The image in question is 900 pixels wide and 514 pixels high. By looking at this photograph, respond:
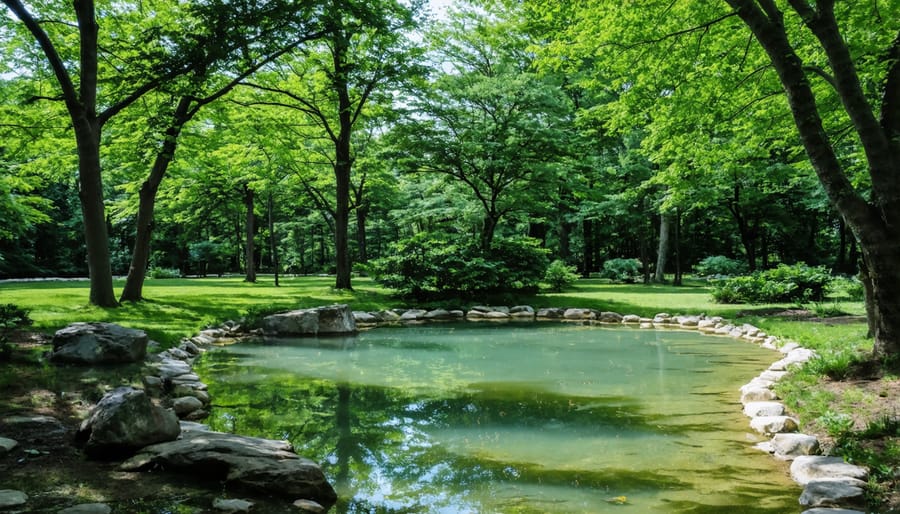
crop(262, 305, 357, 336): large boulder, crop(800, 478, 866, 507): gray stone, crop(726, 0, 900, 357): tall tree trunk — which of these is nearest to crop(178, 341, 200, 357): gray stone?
crop(262, 305, 357, 336): large boulder

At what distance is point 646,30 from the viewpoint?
8.88 metres

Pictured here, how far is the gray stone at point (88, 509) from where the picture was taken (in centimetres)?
321

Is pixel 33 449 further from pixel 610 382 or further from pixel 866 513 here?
pixel 610 382

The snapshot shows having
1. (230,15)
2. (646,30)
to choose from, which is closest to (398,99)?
(230,15)

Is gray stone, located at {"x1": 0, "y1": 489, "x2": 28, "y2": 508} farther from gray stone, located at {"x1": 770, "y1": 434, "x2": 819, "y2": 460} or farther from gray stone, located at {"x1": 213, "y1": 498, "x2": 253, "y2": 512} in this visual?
gray stone, located at {"x1": 770, "y1": 434, "x2": 819, "y2": 460}

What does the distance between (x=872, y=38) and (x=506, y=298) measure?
11.9 metres

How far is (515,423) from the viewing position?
20.3ft

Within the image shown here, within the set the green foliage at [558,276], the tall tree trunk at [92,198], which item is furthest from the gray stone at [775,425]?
the green foliage at [558,276]

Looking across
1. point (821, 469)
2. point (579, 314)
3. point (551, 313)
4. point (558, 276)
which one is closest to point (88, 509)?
point (821, 469)

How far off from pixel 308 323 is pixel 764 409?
33.8ft

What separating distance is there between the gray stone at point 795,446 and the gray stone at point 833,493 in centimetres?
83

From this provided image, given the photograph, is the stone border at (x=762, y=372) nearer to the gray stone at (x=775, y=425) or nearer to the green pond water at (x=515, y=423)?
the gray stone at (x=775, y=425)

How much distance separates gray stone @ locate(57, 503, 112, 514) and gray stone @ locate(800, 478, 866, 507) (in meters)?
4.54

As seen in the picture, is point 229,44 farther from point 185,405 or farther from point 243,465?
point 243,465
